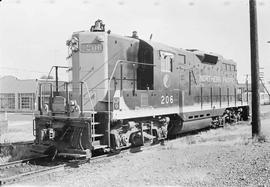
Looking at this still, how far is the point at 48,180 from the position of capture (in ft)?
22.1

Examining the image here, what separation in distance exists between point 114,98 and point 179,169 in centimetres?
265

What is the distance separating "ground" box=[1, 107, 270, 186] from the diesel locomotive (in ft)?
2.44

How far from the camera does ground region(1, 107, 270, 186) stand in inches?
247

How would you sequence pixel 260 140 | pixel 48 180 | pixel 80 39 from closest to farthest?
pixel 48 180
pixel 80 39
pixel 260 140

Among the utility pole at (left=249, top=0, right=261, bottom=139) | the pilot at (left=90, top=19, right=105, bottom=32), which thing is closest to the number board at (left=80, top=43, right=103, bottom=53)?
the pilot at (left=90, top=19, right=105, bottom=32)

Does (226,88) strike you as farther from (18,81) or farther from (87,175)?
(18,81)

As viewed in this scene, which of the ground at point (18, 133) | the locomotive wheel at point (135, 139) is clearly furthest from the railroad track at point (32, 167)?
the ground at point (18, 133)

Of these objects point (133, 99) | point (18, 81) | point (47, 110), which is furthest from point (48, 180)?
point (18, 81)

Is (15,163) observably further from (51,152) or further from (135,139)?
(135,139)

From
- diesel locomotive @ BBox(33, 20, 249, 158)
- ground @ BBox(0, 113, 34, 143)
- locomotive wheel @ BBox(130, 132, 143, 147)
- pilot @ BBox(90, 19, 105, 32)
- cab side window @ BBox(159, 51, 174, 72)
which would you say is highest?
pilot @ BBox(90, 19, 105, 32)

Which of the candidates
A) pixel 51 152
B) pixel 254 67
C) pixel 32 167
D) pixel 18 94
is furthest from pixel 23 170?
pixel 18 94

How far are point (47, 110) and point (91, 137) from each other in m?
1.86

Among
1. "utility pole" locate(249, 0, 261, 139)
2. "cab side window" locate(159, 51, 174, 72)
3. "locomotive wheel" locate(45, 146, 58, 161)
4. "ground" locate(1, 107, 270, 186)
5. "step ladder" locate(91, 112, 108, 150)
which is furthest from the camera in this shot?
"utility pole" locate(249, 0, 261, 139)

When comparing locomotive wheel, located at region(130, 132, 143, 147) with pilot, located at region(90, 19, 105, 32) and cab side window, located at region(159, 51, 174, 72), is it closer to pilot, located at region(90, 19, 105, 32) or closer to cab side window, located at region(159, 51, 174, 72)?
cab side window, located at region(159, 51, 174, 72)
